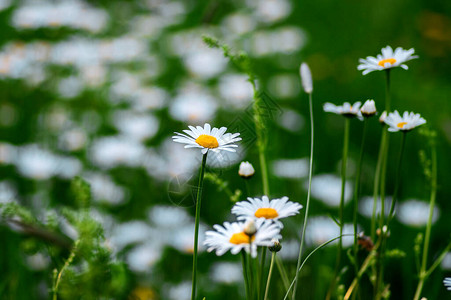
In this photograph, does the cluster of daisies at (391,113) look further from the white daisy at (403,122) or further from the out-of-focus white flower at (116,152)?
the out-of-focus white flower at (116,152)

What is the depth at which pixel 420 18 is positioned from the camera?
2.28 m

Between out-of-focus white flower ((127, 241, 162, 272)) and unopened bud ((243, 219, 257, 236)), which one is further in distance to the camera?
out-of-focus white flower ((127, 241, 162, 272))

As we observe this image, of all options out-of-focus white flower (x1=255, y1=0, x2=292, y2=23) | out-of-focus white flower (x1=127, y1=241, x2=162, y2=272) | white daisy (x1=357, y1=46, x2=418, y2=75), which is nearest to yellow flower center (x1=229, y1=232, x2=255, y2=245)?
white daisy (x1=357, y1=46, x2=418, y2=75)

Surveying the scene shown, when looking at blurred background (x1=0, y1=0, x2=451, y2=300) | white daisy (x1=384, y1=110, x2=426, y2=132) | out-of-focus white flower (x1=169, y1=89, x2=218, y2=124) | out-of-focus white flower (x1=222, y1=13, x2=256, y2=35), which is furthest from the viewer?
out-of-focus white flower (x1=222, y1=13, x2=256, y2=35)

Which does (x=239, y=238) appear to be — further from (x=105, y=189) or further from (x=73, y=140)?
(x=73, y=140)

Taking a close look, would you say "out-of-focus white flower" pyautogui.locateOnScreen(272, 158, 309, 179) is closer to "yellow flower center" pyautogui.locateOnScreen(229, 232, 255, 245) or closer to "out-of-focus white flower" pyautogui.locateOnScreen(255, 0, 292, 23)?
"yellow flower center" pyautogui.locateOnScreen(229, 232, 255, 245)

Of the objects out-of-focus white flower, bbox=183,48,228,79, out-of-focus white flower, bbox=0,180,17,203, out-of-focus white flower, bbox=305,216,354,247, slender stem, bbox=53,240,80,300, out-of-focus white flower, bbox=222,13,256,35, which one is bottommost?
slender stem, bbox=53,240,80,300

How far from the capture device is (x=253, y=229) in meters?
0.40

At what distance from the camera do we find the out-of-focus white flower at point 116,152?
Answer: 4.66 ft

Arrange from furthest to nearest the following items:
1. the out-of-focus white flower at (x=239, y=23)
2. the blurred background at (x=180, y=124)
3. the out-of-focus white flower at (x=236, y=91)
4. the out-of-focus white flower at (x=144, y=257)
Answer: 1. the out-of-focus white flower at (x=239, y=23)
2. the out-of-focus white flower at (x=236, y=91)
3. the out-of-focus white flower at (x=144, y=257)
4. the blurred background at (x=180, y=124)

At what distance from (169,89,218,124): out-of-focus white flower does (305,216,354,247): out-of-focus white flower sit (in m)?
0.57

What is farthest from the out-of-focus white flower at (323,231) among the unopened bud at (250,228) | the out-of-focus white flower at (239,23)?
the out-of-focus white flower at (239,23)

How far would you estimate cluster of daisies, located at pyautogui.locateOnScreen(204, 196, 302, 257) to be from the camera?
1.30 feet

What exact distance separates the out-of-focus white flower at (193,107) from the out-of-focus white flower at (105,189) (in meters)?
0.30
